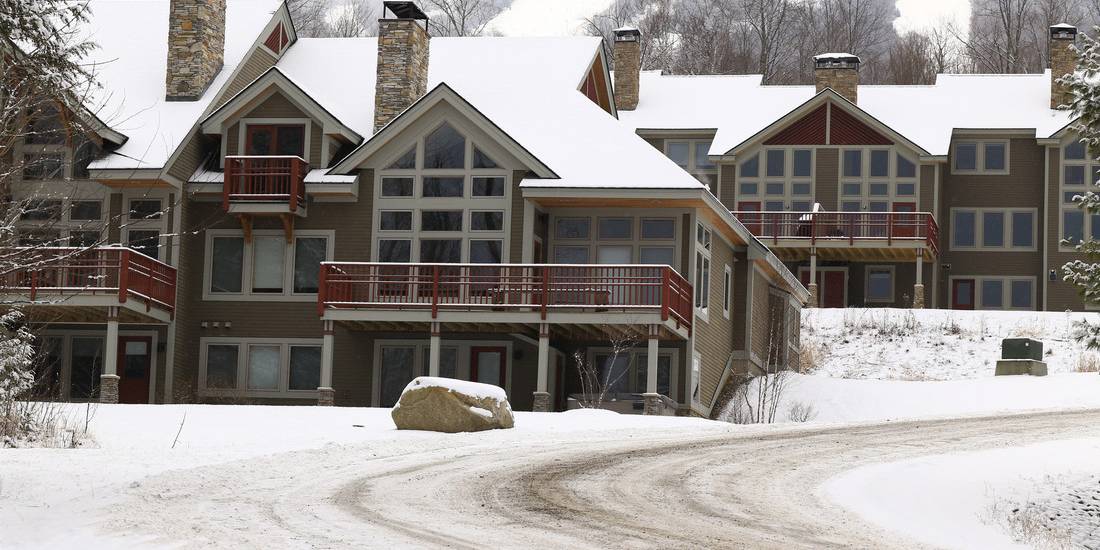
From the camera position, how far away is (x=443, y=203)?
31781mm

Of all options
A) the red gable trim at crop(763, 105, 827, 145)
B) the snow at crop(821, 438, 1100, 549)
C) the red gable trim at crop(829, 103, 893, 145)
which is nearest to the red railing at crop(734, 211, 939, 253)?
the red gable trim at crop(829, 103, 893, 145)

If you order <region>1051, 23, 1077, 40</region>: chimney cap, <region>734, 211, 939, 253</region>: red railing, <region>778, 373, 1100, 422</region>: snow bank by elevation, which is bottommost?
<region>778, 373, 1100, 422</region>: snow bank

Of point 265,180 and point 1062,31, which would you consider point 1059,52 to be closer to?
point 1062,31

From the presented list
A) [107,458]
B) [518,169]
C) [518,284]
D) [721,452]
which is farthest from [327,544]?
[518,169]

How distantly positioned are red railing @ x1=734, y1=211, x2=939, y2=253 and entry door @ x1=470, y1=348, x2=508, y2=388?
54.2 feet

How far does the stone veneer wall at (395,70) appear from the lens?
1330 inches

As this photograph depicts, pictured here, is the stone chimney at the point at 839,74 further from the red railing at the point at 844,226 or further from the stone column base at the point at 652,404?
Answer: the stone column base at the point at 652,404

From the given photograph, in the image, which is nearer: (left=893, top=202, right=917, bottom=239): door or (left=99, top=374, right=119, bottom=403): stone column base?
(left=99, top=374, right=119, bottom=403): stone column base

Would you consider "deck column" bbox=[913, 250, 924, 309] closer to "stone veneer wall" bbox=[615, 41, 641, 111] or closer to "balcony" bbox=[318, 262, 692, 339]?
"stone veneer wall" bbox=[615, 41, 641, 111]

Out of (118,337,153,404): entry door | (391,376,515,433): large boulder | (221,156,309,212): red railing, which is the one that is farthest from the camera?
(118,337,153,404): entry door

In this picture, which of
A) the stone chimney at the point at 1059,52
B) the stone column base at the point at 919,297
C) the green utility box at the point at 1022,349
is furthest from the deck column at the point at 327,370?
the stone chimney at the point at 1059,52

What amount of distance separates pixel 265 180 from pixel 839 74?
75.6 ft

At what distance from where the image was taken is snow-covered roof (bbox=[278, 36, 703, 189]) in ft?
102

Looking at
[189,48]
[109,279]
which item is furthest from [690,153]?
[109,279]
